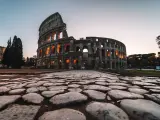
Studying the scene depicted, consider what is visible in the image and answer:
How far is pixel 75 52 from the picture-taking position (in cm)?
2378

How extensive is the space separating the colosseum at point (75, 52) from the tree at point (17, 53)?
17.8 feet

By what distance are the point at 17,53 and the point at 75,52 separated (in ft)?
53.3

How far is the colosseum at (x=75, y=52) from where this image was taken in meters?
24.5

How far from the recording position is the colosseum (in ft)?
80.4

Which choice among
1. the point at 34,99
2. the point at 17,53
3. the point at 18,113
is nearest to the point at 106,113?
the point at 18,113

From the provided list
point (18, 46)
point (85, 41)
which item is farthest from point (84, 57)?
point (18, 46)

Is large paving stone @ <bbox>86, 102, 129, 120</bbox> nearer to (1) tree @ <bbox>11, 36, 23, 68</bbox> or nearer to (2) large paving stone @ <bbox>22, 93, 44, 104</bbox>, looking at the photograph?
(2) large paving stone @ <bbox>22, 93, 44, 104</bbox>

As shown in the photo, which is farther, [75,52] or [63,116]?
[75,52]

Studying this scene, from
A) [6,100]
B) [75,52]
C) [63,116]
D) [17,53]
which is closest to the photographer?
[63,116]

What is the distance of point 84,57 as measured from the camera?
25.1 m

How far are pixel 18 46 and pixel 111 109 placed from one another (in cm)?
3284

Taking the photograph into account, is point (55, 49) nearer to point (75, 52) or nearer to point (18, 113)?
point (75, 52)

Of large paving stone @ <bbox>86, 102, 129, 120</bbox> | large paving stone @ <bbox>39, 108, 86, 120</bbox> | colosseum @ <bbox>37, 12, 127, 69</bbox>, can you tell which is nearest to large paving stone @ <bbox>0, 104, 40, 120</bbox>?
large paving stone @ <bbox>39, 108, 86, 120</bbox>

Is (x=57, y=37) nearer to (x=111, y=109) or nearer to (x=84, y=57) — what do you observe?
(x=84, y=57)
